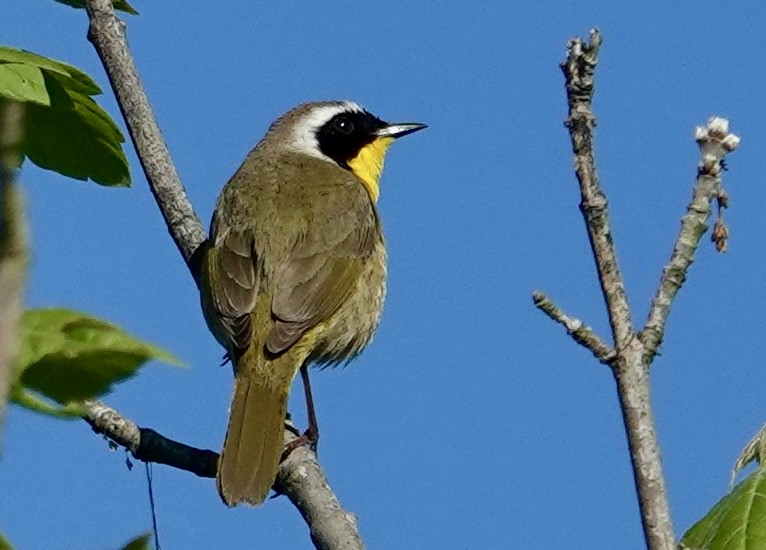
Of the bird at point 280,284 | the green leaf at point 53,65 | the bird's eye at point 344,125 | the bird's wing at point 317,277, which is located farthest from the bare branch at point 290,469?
the bird's eye at point 344,125

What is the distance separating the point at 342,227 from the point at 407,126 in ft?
5.26

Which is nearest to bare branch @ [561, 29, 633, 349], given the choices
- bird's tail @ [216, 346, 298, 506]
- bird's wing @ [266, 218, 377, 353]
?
bird's tail @ [216, 346, 298, 506]

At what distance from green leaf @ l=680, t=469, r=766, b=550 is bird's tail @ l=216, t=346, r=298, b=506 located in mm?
2598

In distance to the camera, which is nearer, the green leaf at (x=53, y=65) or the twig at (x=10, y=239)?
the twig at (x=10, y=239)

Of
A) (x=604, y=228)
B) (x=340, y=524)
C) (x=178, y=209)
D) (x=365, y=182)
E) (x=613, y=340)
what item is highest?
(x=365, y=182)

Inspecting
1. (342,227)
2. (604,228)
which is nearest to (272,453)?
(342,227)

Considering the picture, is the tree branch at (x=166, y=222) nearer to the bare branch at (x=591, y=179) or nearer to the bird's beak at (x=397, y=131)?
the bare branch at (x=591, y=179)

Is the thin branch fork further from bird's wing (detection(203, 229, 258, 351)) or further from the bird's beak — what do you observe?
the bird's beak

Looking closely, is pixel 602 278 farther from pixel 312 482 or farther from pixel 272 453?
pixel 272 453

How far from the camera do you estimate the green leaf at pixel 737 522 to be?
6.68 ft

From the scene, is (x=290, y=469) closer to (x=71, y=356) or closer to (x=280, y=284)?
(x=280, y=284)

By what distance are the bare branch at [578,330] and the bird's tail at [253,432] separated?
257 cm

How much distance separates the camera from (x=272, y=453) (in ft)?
15.7

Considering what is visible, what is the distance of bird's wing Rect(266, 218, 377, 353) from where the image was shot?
5.65 metres
